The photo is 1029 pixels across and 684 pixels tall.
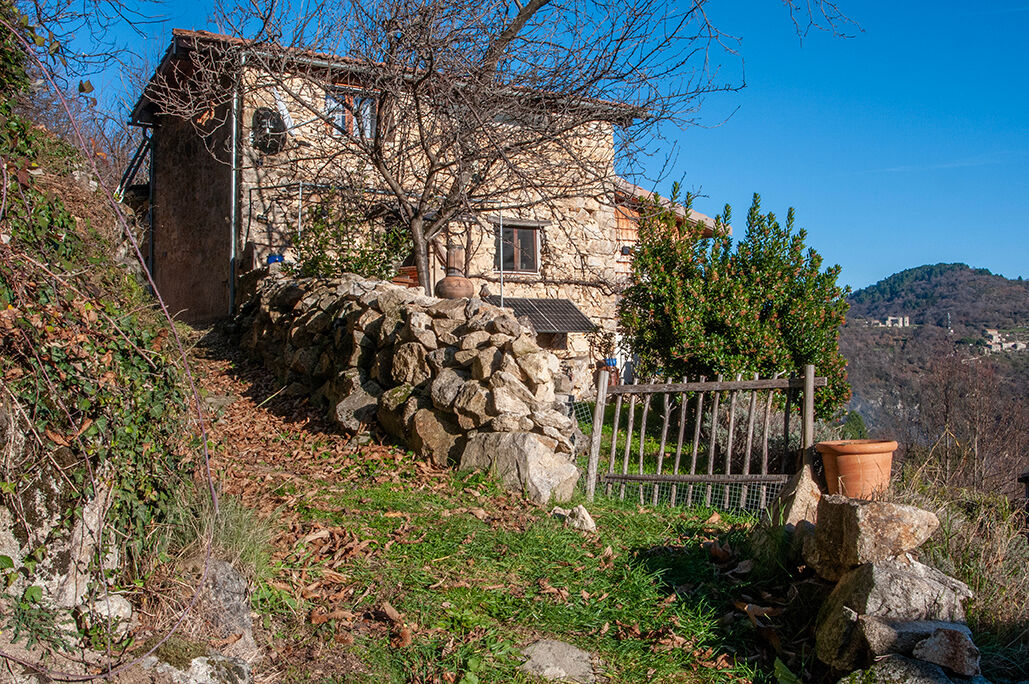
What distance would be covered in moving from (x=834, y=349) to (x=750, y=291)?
59.6 inches

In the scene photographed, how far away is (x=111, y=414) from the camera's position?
10.4ft

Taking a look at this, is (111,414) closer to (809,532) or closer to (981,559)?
(809,532)

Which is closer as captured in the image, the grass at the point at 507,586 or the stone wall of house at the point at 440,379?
the grass at the point at 507,586

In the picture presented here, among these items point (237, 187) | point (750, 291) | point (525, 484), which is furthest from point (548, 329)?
point (525, 484)

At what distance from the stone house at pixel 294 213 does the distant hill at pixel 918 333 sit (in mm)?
5597

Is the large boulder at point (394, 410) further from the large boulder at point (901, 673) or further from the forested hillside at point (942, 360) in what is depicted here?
the forested hillside at point (942, 360)

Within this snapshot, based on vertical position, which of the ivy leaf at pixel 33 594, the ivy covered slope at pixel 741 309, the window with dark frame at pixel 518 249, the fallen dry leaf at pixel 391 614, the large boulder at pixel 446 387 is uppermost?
the window with dark frame at pixel 518 249

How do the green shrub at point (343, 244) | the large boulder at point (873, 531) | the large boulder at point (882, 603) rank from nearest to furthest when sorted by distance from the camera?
the large boulder at point (882, 603) < the large boulder at point (873, 531) < the green shrub at point (343, 244)

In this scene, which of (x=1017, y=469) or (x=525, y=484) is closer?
(x=525, y=484)

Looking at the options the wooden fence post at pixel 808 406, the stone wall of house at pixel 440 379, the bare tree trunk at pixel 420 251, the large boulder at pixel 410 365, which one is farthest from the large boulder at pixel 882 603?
the bare tree trunk at pixel 420 251

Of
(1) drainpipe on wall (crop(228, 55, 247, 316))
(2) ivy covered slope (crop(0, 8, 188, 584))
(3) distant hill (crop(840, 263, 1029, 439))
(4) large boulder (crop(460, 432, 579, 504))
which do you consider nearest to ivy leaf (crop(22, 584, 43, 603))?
(2) ivy covered slope (crop(0, 8, 188, 584))

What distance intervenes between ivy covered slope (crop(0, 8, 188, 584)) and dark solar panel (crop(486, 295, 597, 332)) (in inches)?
429

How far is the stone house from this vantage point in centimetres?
1212

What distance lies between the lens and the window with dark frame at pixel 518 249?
15.3 m
